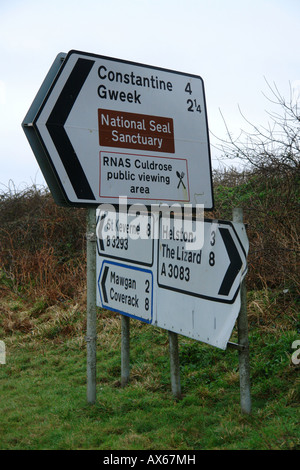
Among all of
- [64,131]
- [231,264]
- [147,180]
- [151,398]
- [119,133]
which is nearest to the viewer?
[231,264]

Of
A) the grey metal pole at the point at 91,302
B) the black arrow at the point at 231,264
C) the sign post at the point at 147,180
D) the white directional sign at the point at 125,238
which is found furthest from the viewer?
the white directional sign at the point at 125,238

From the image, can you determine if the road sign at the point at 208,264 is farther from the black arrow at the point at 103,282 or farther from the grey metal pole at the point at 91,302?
the black arrow at the point at 103,282

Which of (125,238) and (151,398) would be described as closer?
(151,398)

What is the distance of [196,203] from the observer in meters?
4.66

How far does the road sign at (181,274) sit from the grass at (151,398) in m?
0.68

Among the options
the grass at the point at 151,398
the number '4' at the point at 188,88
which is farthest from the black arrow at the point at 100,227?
the number '4' at the point at 188,88

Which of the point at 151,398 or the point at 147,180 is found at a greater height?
the point at 147,180

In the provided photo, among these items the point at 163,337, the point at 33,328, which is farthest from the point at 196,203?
the point at 33,328

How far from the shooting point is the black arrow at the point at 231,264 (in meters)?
3.65

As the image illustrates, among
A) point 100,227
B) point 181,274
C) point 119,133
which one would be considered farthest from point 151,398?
point 119,133

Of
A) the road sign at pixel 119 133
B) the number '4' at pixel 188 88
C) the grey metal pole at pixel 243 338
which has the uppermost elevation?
the number '4' at pixel 188 88

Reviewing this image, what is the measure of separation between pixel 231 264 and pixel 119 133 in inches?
62.1

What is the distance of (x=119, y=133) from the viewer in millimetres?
4371

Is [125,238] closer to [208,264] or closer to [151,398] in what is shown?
[208,264]
